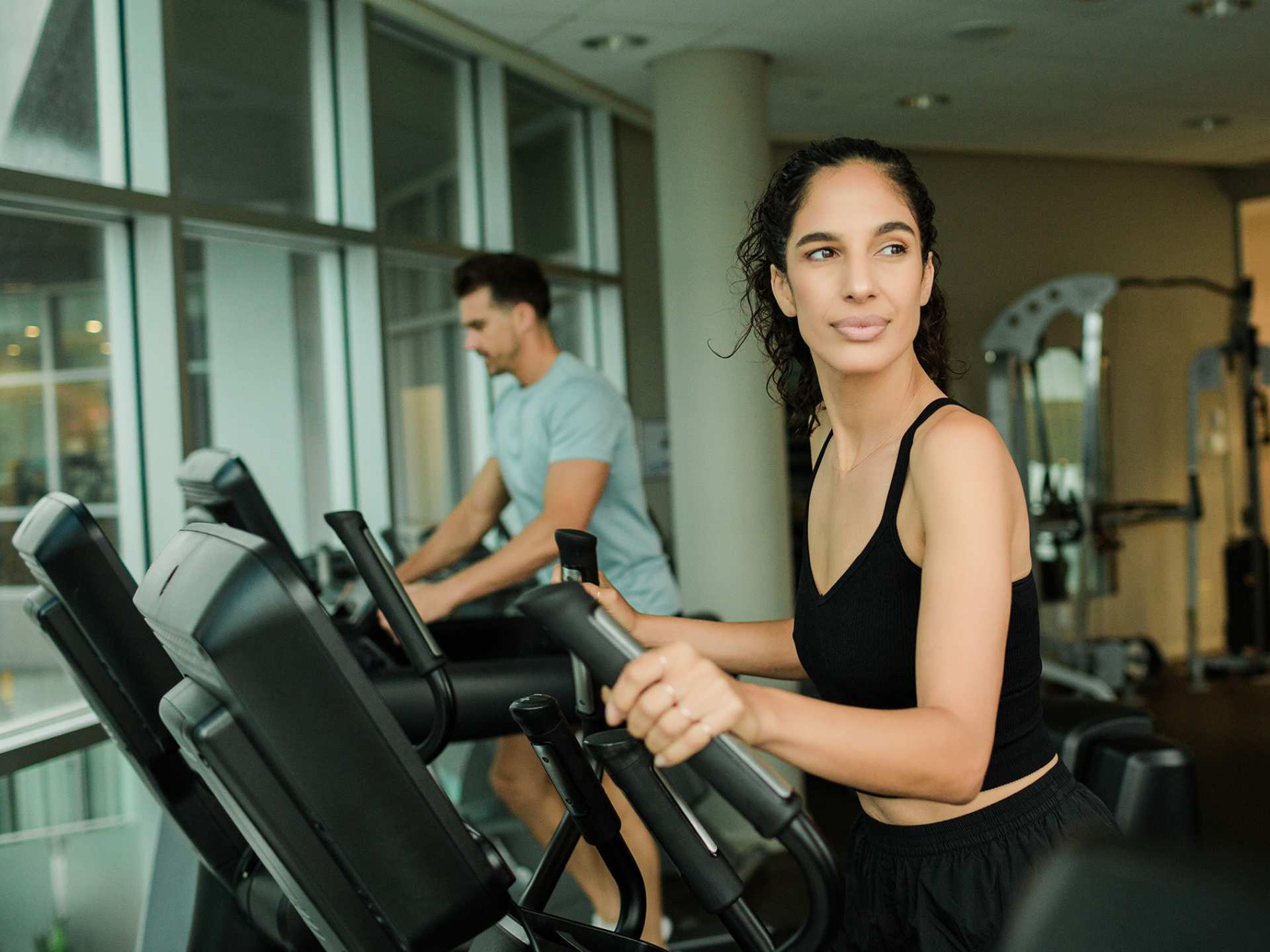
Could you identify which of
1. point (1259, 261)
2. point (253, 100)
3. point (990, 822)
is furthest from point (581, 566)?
point (1259, 261)

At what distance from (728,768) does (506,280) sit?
2.03 meters

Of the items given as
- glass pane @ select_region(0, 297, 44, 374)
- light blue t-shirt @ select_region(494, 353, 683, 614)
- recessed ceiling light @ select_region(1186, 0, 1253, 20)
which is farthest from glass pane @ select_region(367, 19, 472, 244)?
recessed ceiling light @ select_region(1186, 0, 1253, 20)

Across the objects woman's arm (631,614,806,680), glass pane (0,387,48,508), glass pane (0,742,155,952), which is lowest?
glass pane (0,742,155,952)

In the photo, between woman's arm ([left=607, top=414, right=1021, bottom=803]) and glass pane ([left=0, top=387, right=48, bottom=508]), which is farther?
glass pane ([left=0, top=387, right=48, bottom=508])

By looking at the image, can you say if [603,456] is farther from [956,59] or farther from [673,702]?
[956,59]

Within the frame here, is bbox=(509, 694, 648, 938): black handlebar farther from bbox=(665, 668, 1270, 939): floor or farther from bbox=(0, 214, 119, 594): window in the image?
bbox=(0, 214, 119, 594): window

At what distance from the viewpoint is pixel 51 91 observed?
9.24 ft

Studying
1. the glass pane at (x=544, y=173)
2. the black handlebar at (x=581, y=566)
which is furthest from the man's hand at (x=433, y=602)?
the glass pane at (x=544, y=173)

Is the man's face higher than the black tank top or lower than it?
higher

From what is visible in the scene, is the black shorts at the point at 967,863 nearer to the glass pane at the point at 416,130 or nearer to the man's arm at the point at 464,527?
the man's arm at the point at 464,527

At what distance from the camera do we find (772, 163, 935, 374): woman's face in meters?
1.11

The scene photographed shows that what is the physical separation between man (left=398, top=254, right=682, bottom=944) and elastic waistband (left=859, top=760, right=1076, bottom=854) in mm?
1238

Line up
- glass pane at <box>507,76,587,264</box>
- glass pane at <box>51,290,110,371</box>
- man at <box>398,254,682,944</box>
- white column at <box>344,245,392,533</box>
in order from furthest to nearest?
glass pane at <box>507,76,587,264</box> → white column at <box>344,245,392,533</box> → glass pane at <box>51,290,110,371</box> → man at <box>398,254,682,944</box>

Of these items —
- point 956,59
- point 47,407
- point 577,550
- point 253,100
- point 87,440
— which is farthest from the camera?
point 956,59
